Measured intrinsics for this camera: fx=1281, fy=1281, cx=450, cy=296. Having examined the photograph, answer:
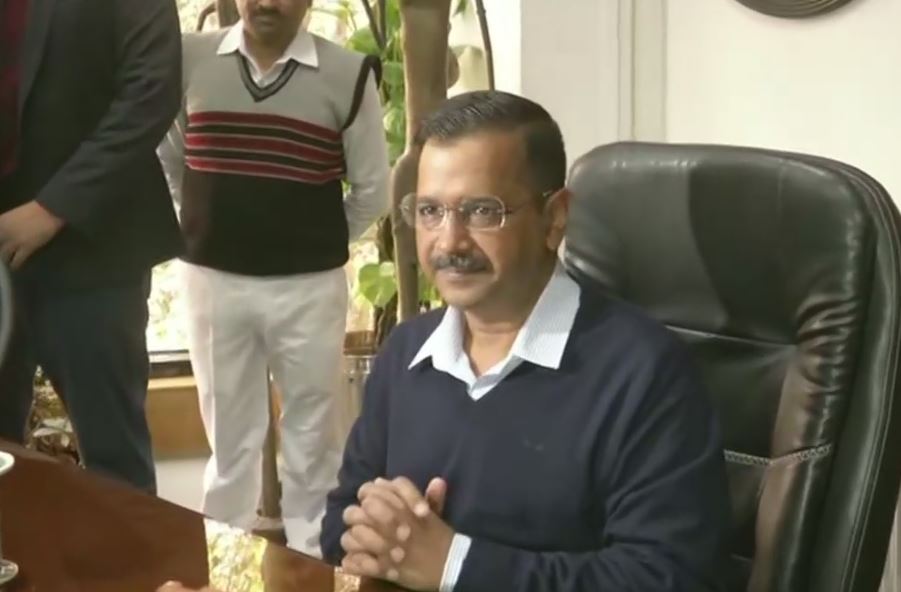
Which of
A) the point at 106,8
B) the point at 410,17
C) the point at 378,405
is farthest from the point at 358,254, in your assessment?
the point at 378,405

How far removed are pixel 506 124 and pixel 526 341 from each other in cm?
23

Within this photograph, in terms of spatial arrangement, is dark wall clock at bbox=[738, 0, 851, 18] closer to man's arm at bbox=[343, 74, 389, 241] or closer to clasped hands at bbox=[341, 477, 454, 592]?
man's arm at bbox=[343, 74, 389, 241]

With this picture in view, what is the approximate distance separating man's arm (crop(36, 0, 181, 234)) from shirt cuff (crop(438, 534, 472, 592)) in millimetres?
1246

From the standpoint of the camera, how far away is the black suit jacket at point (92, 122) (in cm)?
218

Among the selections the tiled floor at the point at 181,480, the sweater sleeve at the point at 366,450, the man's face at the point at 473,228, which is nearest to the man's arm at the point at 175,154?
the tiled floor at the point at 181,480

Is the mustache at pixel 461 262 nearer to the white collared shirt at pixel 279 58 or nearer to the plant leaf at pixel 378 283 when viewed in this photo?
the white collared shirt at pixel 279 58

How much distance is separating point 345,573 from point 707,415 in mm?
382

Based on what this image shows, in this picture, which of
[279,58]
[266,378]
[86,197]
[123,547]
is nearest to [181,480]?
[266,378]

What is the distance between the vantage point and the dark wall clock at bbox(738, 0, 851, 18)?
2092mm

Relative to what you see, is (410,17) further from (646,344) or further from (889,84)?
(646,344)

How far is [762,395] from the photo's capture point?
1366 millimetres

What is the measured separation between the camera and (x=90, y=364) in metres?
2.26

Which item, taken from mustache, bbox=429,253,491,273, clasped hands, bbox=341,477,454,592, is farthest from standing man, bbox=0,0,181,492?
clasped hands, bbox=341,477,454,592

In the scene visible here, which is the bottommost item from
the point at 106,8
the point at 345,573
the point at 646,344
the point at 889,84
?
the point at 345,573
